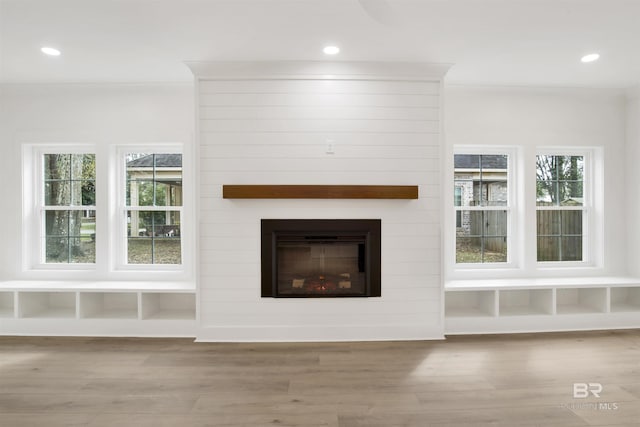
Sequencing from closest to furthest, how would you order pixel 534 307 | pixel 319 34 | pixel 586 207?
pixel 319 34 < pixel 534 307 < pixel 586 207

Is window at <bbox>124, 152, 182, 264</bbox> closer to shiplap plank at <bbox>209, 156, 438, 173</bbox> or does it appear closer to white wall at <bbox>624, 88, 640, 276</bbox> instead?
shiplap plank at <bbox>209, 156, 438, 173</bbox>

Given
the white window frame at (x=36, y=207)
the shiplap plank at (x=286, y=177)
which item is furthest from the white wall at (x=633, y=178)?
the white window frame at (x=36, y=207)

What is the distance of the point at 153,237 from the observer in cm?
381

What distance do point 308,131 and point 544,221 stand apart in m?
2.92

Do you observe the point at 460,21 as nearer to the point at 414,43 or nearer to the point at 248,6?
the point at 414,43

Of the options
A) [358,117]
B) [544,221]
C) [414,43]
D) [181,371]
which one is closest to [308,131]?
[358,117]

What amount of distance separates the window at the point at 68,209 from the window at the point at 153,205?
16.4 inches

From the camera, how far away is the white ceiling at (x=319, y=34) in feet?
7.45

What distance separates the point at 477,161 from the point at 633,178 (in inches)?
66.9

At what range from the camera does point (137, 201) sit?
384cm

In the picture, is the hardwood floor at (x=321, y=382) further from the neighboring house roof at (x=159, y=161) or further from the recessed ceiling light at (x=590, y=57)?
the recessed ceiling light at (x=590, y=57)

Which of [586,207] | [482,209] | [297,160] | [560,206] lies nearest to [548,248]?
[560,206]

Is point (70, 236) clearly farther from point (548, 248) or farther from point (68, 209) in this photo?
point (548, 248)

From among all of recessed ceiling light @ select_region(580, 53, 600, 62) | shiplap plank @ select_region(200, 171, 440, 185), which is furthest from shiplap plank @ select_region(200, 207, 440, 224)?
recessed ceiling light @ select_region(580, 53, 600, 62)
